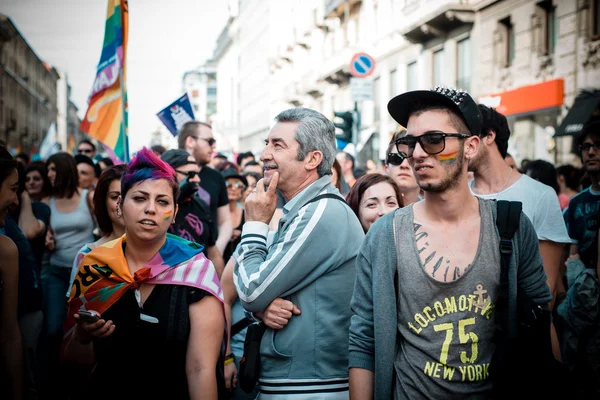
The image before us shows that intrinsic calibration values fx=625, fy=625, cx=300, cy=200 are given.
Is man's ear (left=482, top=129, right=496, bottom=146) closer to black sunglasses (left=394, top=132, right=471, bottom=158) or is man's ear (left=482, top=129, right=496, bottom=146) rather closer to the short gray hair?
the short gray hair

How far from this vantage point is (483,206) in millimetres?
2633

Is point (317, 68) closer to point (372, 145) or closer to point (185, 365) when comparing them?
point (372, 145)

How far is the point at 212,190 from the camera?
665 centimetres

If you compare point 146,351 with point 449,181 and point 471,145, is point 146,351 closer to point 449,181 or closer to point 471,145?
point 449,181

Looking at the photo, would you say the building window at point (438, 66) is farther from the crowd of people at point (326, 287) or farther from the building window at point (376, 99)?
the crowd of people at point (326, 287)

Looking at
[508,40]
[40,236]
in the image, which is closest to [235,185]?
[40,236]

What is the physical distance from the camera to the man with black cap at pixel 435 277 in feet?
8.06

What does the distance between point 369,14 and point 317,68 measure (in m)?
9.34

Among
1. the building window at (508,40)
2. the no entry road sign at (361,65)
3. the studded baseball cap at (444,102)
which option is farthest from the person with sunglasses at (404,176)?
the building window at (508,40)

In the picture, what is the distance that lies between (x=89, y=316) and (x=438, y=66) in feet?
75.1

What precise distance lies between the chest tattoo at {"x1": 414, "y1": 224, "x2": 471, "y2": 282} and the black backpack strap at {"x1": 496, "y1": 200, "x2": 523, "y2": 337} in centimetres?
14

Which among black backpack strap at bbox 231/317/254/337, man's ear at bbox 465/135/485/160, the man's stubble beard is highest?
man's ear at bbox 465/135/485/160

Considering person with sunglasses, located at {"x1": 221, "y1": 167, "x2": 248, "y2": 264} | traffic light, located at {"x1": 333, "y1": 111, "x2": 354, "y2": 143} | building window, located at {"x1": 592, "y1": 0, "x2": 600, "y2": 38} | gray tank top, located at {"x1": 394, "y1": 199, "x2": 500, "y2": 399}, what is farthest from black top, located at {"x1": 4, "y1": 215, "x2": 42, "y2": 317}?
building window, located at {"x1": 592, "y1": 0, "x2": 600, "y2": 38}

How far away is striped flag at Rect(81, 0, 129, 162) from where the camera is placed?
23.7 feet
